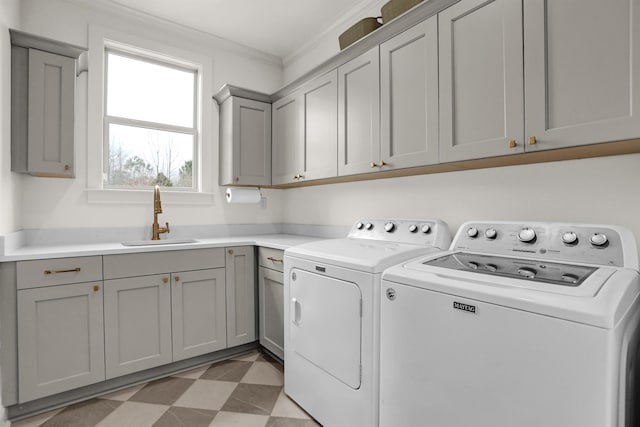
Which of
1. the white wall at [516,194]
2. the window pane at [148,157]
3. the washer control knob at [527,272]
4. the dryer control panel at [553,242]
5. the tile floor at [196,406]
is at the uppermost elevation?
the window pane at [148,157]

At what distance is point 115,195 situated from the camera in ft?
8.45

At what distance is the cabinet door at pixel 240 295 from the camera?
8.25ft

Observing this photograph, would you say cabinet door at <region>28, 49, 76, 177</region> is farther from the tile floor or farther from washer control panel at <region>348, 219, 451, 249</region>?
washer control panel at <region>348, 219, 451, 249</region>

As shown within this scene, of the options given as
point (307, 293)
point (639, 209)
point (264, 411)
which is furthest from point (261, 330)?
point (639, 209)

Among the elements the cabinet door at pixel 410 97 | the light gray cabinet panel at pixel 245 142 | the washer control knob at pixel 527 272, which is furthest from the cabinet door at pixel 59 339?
the washer control knob at pixel 527 272

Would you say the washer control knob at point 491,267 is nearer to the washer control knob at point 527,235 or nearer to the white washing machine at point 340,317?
the washer control knob at point 527,235

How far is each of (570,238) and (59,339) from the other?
268cm

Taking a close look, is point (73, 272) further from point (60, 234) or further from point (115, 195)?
point (115, 195)

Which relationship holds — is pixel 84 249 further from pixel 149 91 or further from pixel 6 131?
pixel 149 91

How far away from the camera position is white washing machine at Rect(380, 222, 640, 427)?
85cm

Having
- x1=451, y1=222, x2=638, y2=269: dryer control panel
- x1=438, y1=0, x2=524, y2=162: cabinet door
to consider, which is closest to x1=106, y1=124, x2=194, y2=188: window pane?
x1=438, y1=0, x2=524, y2=162: cabinet door

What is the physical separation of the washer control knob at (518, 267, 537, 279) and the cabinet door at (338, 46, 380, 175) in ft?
3.42

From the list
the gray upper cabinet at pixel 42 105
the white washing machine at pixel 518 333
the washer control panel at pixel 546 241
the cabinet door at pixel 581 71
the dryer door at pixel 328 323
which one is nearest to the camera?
the white washing machine at pixel 518 333

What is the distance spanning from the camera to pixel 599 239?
1.26 metres
